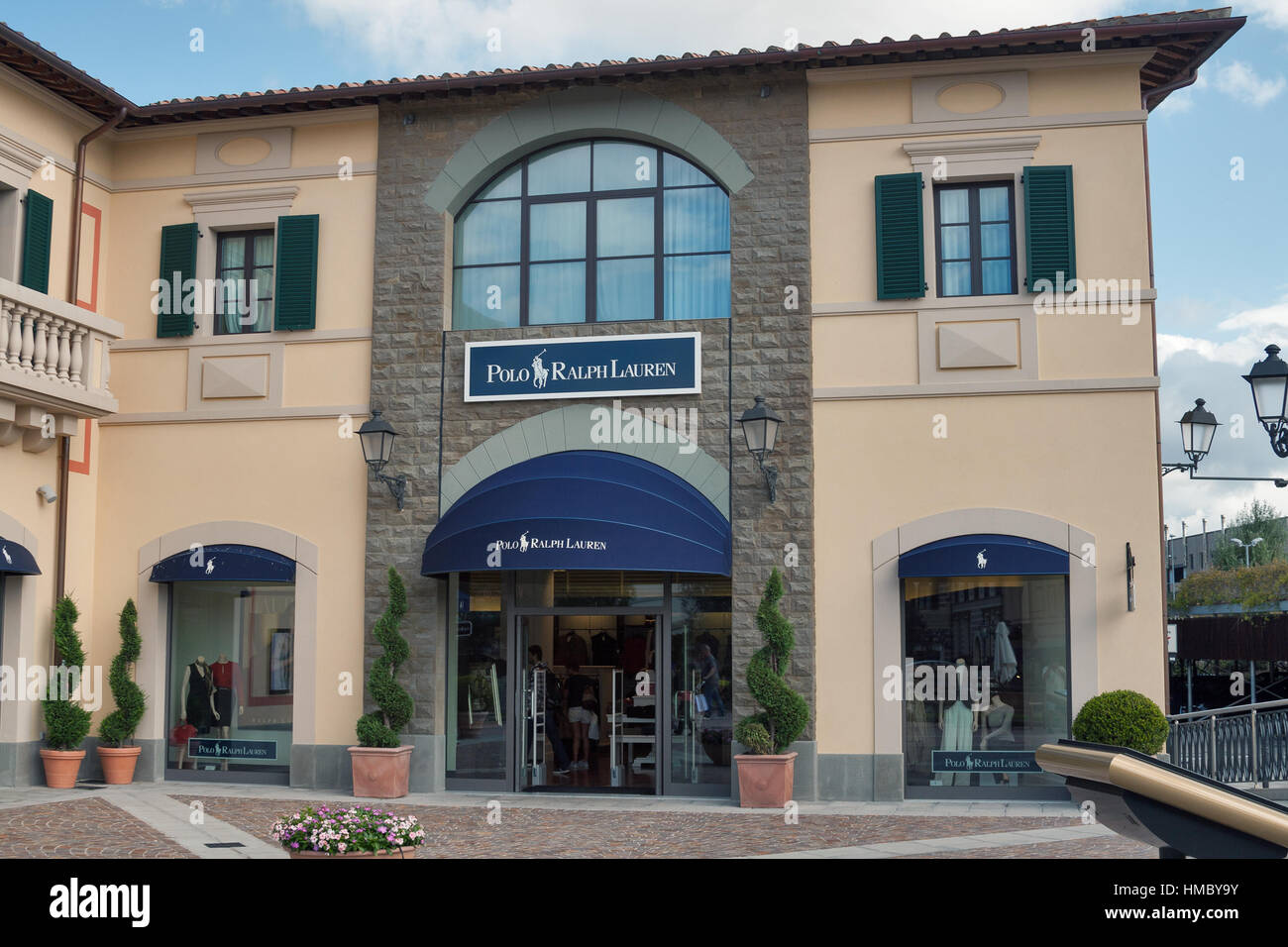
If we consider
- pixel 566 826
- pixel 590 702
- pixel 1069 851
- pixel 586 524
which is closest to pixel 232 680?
pixel 590 702

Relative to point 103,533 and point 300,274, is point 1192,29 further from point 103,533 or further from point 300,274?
point 103,533

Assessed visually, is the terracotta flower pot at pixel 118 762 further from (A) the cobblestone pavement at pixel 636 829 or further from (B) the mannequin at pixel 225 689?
(A) the cobblestone pavement at pixel 636 829

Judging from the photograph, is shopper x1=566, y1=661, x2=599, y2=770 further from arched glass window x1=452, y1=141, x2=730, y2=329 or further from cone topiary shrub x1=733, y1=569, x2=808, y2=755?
arched glass window x1=452, y1=141, x2=730, y2=329

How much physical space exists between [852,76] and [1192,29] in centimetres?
366

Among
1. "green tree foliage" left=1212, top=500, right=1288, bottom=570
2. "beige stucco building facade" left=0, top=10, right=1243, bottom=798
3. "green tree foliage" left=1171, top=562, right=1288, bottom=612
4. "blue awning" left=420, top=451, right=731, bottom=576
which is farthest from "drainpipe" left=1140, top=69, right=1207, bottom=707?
"green tree foliage" left=1212, top=500, right=1288, bottom=570

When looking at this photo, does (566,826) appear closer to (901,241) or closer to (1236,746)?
(1236,746)

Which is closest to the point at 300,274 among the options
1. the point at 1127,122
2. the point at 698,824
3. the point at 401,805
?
the point at 401,805

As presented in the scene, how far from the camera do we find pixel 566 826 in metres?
12.1

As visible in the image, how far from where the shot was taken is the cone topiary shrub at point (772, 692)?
13.2 m

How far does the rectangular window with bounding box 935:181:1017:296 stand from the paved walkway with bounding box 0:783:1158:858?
583 cm

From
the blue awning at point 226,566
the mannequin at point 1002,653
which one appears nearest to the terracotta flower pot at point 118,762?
the blue awning at point 226,566

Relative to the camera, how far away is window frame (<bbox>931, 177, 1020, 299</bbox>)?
46.0 ft

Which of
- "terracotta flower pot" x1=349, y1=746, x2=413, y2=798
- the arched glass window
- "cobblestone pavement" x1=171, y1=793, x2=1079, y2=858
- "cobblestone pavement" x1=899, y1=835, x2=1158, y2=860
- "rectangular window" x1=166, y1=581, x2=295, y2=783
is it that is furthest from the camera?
"rectangular window" x1=166, y1=581, x2=295, y2=783

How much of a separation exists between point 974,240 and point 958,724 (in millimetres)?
5546
